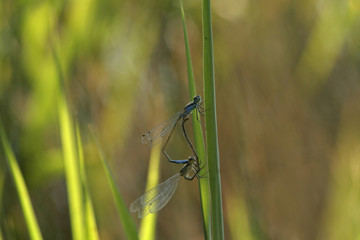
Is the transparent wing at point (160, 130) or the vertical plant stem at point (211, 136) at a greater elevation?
the transparent wing at point (160, 130)

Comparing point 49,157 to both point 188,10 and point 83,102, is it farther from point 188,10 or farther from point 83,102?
point 188,10

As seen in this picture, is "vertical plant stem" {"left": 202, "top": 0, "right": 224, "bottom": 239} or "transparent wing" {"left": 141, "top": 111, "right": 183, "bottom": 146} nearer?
"vertical plant stem" {"left": 202, "top": 0, "right": 224, "bottom": 239}

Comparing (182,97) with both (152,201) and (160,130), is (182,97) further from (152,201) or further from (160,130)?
(152,201)

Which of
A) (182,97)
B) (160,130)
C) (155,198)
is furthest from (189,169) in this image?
(182,97)

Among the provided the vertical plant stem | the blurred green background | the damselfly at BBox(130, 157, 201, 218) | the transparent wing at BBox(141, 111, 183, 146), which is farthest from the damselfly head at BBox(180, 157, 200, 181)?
the blurred green background

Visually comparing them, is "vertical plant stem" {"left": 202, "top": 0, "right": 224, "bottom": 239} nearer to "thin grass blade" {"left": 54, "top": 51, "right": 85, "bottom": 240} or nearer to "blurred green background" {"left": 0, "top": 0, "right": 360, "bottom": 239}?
"thin grass blade" {"left": 54, "top": 51, "right": 85, "bottom": 240}

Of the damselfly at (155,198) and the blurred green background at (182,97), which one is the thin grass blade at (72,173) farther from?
the blurred green background at (182,97)

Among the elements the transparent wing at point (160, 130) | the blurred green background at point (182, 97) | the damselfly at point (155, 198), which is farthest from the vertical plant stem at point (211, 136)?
the blurred green background at point (182, 97)

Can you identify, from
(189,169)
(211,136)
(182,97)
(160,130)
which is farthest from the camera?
(182,97)
